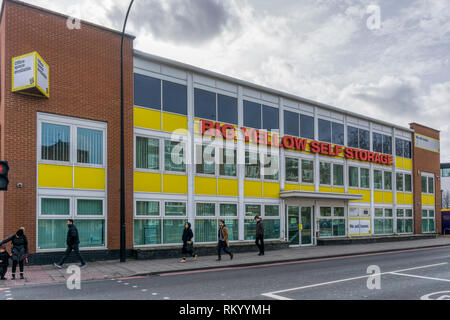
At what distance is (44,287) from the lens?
35.7 ft

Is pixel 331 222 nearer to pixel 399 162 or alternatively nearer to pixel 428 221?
pixel 399 162

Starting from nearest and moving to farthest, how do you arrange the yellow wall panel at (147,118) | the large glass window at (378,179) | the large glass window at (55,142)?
the large glass window at (55,142) → the yellow wall panel at (147,118) → the large glass window at (378,179)

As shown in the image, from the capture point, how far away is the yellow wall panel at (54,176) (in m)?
15.1

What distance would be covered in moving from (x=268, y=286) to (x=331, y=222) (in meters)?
16.2

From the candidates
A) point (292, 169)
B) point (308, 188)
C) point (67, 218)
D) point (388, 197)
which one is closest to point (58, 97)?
point (67, 218)

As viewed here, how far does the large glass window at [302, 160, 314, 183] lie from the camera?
24.6 metres

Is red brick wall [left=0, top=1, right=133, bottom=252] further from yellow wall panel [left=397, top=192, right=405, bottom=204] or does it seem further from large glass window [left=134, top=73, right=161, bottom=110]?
yellow wall panel [left=397, top=192, right=405, bottom=204]

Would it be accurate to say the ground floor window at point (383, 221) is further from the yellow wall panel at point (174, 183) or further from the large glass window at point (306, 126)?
the yellow wall panel at point (174, 183)

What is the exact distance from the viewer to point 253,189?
71.6ft

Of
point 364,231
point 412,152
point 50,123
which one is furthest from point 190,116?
point 412,152

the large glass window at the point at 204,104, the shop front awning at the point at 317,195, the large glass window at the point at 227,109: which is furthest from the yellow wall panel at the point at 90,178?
the shop front awning at the point at 317,195

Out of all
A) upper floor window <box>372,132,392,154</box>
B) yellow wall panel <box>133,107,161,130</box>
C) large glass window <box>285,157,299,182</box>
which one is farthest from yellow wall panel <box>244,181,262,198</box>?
upper floor window <box>372,132,392,154</box>

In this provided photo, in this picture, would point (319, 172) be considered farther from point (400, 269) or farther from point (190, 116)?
point (400, 269)

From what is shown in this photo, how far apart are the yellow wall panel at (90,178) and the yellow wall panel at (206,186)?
4.57 metres
